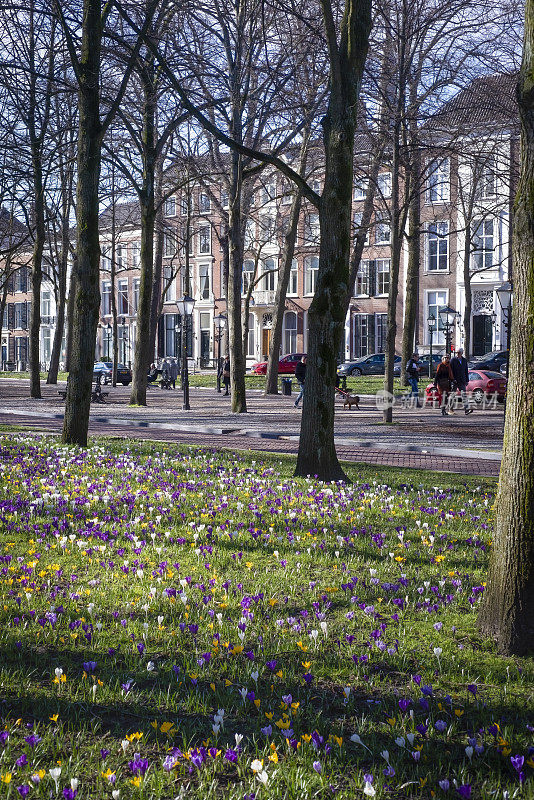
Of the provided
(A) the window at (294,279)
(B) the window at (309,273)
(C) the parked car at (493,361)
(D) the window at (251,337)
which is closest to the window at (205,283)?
(D) the window at (251,337)

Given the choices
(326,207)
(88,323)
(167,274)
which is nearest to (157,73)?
(88,323)

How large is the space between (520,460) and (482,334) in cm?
4939

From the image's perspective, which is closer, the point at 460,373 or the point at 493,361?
the point at 460,373

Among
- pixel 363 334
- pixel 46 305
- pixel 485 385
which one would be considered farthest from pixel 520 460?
pixel 46 305

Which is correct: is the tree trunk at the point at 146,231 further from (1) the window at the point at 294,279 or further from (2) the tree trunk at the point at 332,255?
(1) the window at the point at 294,279

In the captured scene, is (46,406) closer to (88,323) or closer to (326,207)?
(88,323)

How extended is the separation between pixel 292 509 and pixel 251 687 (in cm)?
386

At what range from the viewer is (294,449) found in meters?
15.3

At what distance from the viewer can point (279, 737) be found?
10.5ft

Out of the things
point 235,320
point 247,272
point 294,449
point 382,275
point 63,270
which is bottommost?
point 294,449

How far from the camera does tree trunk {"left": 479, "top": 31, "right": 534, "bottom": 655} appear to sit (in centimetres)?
423

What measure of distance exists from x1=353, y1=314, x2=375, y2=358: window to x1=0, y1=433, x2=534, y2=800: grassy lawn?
5065 centimetres

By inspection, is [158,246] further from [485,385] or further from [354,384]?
[485,385]

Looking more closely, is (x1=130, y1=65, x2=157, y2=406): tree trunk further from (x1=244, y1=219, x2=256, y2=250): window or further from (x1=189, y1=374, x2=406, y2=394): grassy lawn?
(x1=244, y1=219, x2=256, y2=250): window
